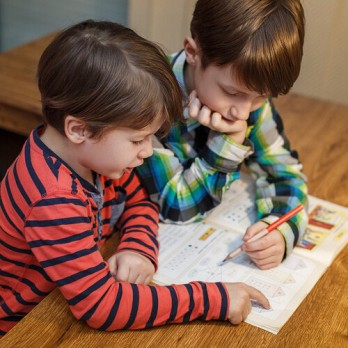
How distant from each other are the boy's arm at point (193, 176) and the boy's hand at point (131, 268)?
0.65ft

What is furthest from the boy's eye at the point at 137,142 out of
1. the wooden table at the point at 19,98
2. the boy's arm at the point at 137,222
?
the wooden table at the point at 19,98

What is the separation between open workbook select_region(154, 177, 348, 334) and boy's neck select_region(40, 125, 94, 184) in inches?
10.1

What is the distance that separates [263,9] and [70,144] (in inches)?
16.1

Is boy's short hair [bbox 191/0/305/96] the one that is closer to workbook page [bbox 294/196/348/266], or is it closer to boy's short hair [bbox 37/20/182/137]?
boy's short hair [bbox 37/20/182/137]

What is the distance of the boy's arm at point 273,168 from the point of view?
4.37ft

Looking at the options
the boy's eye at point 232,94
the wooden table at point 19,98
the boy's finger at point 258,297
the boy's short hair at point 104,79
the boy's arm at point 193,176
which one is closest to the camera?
the boy's short hair at point 104,79

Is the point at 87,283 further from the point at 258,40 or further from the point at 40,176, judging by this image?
the point at 258,40

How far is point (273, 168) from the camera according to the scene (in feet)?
4.59

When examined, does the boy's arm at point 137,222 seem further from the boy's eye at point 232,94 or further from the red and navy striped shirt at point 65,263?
the boy's eye at point 232,94

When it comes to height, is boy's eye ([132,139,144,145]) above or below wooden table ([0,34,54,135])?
above

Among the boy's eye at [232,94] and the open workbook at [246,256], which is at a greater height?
the boy's eye at [232,94]

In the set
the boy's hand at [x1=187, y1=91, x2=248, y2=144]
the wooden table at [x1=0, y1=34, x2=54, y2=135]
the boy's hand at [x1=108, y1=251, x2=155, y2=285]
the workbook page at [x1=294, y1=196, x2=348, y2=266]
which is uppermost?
the boy's hand at [x1=187, y1=91, x2=248, y2=144]

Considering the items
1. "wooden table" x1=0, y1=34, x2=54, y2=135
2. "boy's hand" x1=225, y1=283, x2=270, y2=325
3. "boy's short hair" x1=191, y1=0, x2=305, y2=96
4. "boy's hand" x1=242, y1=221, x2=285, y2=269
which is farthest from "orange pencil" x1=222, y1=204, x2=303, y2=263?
"wooden table" x1=0, y1=34, x2=54, y2=135

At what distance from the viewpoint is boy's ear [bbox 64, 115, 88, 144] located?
971 mm
